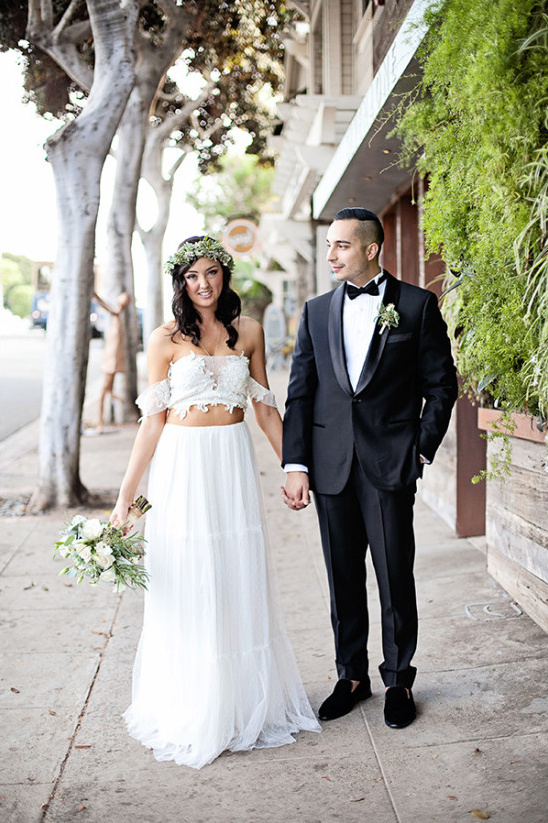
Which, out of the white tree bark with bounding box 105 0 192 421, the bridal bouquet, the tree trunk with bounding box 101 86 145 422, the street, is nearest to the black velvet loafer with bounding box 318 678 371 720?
the bridal bouquet

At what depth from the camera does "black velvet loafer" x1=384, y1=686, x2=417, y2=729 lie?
12.1 ft

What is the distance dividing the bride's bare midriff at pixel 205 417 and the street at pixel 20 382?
10.6 metres

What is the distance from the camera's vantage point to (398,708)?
12.2ft

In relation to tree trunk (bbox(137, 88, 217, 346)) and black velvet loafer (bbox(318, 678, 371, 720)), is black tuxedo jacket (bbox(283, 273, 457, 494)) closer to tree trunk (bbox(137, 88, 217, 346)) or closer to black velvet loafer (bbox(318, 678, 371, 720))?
black velvet loafer (bbox(318, 678, 371, 720))

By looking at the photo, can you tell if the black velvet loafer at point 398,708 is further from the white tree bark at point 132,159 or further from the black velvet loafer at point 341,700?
the white tree bark at point 132,159

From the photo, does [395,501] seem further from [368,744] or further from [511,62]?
[511,62]

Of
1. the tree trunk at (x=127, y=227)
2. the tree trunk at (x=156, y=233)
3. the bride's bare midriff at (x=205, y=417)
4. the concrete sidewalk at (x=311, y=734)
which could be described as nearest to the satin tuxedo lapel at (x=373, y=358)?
the bride's bare midriff at (x=205, y=417)

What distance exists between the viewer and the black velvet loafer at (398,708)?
3.68 m

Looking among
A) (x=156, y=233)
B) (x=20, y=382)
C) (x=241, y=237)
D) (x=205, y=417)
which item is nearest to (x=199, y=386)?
(x=205, y=417)

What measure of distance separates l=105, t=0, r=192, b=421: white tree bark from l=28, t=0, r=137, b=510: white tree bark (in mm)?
2889

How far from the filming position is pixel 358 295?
12.0 ft

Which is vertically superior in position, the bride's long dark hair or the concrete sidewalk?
the bride's long dark hair

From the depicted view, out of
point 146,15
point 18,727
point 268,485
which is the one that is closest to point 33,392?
point 146,15

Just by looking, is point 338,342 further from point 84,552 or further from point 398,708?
point 398,708
